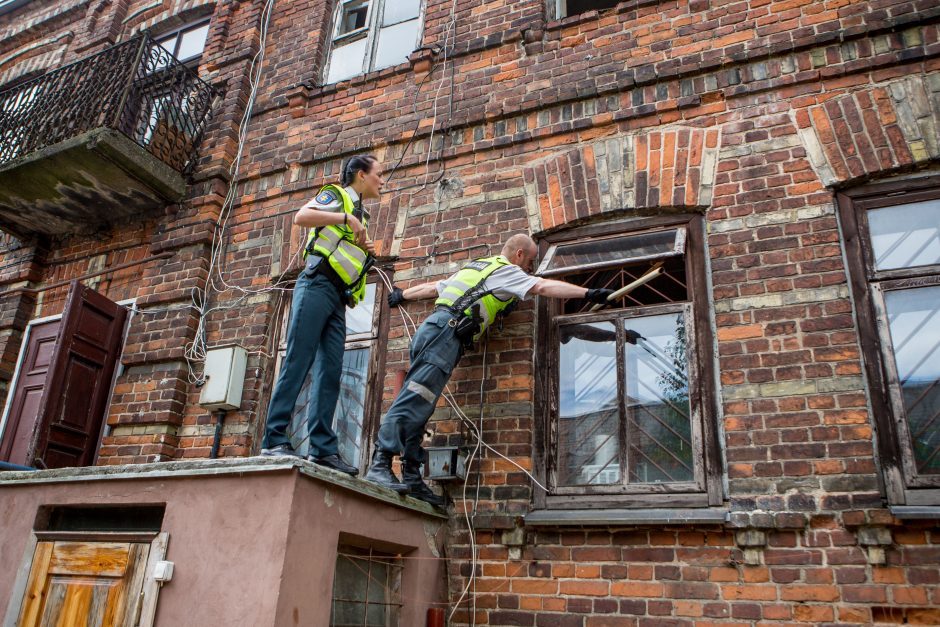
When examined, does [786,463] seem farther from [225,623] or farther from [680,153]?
[225,623]

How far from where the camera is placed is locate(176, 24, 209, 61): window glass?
28.2ft

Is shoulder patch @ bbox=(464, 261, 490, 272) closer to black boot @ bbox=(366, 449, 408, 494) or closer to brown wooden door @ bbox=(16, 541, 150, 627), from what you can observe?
black boot @ bbox=(366, 449, 408, 494)

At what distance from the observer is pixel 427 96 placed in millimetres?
6160

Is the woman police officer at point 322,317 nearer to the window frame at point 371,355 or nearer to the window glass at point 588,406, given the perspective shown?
the window frame at point 371,355

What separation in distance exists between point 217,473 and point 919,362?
3789 millimetres

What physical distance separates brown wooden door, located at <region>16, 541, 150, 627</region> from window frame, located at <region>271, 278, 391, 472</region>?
168 cm

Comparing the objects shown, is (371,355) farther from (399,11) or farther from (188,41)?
(188,41)

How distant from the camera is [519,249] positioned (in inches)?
192

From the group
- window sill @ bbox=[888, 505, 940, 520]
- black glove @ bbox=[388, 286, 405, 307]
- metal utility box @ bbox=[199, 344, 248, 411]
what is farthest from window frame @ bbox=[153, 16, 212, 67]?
window sill @ bbox=[888, 505, 940, 520]

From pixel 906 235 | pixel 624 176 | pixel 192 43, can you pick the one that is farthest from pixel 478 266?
pixel 192 43

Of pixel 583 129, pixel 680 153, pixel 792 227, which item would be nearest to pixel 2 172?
pixel 583 129

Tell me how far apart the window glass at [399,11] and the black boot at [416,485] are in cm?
448

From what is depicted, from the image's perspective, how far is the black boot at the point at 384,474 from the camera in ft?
14.3

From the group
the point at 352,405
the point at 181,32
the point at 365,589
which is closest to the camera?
the point at 365,589
